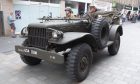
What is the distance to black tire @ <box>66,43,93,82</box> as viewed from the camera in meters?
4.01

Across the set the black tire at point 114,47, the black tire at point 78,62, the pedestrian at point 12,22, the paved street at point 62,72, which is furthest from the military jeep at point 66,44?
the pedestrian at point 12,22

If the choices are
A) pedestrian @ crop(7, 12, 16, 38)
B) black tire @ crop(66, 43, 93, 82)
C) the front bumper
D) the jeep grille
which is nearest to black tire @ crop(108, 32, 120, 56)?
black tire @ crop(66, 43, 93, 82)

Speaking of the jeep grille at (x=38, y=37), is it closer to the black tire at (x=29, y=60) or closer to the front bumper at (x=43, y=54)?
the front bumper at (x=43, y=54)

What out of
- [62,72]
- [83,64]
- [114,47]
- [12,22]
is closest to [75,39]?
[83,64]

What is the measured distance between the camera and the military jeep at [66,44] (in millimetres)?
3975

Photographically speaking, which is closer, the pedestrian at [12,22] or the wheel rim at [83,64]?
the wheel rim at [83,64]

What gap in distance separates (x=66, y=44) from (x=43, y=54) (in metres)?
0.60

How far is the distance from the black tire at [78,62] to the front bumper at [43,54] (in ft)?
1.02

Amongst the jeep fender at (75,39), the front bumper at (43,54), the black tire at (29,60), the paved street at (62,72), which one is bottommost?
the paved street at (62,72)

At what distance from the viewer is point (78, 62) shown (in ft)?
13.5

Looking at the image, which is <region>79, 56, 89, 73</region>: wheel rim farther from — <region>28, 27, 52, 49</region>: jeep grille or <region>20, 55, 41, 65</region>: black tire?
<region>20, 55, 41, 65</region>: black tire

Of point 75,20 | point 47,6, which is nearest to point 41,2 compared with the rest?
point 47,6

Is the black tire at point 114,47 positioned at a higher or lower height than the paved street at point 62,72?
higher

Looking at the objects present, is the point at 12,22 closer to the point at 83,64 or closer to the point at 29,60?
the point at 29,60
